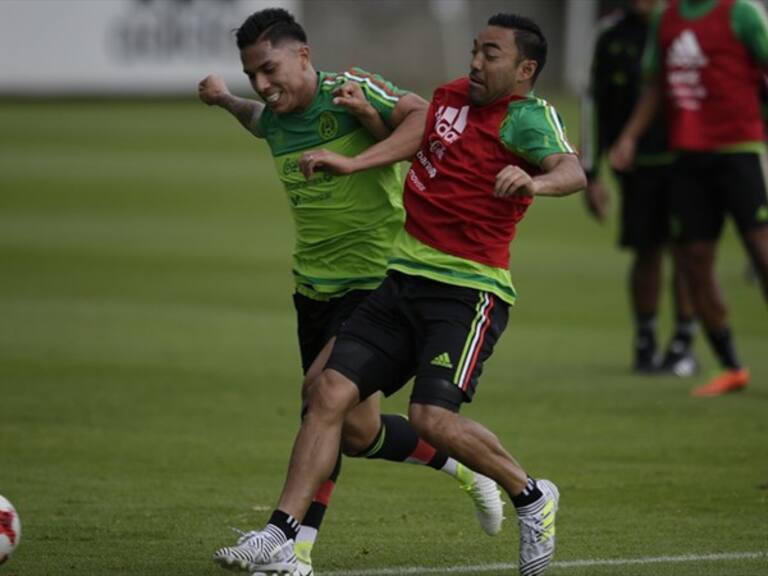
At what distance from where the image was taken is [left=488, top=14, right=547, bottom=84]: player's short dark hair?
23.2 ft

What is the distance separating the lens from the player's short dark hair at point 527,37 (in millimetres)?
7086

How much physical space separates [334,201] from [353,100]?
58cm

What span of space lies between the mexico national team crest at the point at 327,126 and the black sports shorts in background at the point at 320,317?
0.69 m

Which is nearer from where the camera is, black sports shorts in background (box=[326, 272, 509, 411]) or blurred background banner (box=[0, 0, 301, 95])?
black sports shorts in background (box=[326, 272, 509, 411])

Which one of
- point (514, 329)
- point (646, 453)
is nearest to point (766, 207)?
point (646, 453)

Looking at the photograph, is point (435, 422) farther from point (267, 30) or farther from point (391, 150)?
point (267, 30)

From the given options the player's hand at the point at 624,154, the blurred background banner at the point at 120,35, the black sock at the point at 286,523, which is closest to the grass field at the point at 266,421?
the black sock at the point at 286,523

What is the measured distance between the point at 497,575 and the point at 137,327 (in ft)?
27.5

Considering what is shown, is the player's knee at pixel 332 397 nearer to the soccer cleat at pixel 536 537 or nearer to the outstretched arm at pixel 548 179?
the soccer cleat at pixel 536 537

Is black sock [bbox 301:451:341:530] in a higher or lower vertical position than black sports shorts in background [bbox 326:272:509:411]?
lower

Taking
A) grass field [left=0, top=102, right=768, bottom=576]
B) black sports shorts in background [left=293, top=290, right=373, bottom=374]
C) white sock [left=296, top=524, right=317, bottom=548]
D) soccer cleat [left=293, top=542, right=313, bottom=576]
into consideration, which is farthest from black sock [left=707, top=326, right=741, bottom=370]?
soccer cleat [left=293, top=542, right=313, bottom=576]

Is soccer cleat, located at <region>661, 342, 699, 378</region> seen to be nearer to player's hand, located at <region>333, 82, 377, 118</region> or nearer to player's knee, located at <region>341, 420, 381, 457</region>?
player's knee, located at <region>341, 420, 381, 457</region>

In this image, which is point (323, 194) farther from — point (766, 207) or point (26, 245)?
point (26, 245)

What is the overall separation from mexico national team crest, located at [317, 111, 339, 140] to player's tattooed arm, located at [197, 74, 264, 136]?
15.1 inches
